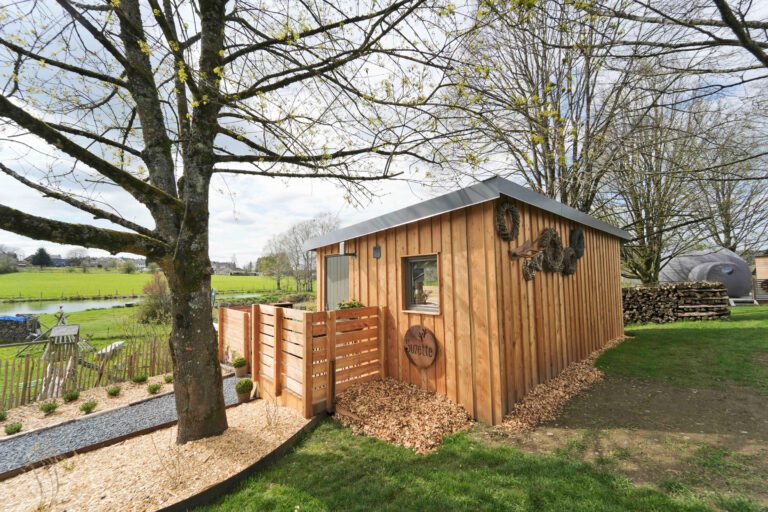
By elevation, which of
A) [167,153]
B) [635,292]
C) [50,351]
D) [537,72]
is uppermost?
[537,72]

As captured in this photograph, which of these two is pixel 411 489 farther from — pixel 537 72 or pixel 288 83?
pixel 537 72

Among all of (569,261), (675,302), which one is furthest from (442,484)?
(675,302)

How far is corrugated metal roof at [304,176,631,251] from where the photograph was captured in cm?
384

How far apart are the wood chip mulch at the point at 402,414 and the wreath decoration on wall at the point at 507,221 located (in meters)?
2.40

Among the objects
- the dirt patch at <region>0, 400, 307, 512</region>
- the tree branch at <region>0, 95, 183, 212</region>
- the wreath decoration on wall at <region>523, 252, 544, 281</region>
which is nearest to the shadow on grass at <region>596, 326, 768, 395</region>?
the wreath decoration on wall at <region>523, 252, 544, 281</region>

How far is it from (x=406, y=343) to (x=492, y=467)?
2.11 metres

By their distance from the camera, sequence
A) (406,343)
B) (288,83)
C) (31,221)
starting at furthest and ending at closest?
1. (406,343)
2. (288,83)
3. (31,221)

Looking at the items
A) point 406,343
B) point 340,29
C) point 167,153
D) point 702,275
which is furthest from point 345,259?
point 702,275

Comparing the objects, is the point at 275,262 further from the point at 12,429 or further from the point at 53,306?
the point at 12,429

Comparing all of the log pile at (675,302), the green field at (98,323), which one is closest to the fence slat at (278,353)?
the green field at (98,323)

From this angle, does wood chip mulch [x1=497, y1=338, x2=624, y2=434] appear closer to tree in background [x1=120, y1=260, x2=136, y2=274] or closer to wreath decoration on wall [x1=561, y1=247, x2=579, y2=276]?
wreath decoration on wall [x1=561, y1=247, x2=579, y2=276]

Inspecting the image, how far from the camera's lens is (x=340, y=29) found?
11.1ft

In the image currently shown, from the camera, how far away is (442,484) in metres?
2.79

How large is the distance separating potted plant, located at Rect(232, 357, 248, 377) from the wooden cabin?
9.51 feet
